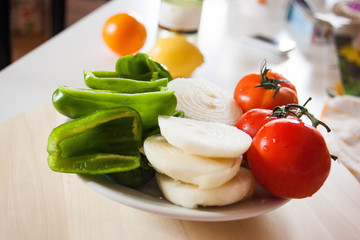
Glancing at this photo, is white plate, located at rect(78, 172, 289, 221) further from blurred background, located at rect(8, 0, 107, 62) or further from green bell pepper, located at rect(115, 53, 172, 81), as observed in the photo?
blurred background, located at rect(8, 0, 107, 62)

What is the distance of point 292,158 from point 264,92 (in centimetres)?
26

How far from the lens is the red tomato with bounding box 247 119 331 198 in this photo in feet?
2.05

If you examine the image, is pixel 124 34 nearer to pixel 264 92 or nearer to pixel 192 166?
pixel 264 92

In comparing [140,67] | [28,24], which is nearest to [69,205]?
[140,67]

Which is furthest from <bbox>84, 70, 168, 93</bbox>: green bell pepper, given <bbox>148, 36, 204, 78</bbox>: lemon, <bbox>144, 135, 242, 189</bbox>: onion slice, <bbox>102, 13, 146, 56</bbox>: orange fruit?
<bbox>102, 13, 146, 56</bbox>: orange fruit

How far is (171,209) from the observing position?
589 mm

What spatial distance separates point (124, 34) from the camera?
1.32m

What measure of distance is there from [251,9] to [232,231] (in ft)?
5.57

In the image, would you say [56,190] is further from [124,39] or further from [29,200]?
[124,39]

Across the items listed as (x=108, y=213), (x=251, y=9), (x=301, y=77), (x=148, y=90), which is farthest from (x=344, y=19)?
(x=108, y=213)

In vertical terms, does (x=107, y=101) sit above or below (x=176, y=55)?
above

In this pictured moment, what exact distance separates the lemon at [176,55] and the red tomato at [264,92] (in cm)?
33

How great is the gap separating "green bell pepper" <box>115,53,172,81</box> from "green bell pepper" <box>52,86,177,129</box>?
13 cm

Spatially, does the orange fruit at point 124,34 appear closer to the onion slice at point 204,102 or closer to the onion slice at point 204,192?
the onion slice at point 204,102
